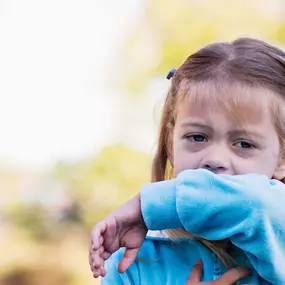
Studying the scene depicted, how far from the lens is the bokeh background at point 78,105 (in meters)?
6.55

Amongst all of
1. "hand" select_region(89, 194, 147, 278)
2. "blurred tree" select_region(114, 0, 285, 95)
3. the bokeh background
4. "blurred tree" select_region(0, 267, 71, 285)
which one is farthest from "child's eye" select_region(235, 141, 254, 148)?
"blurred tree" select_region(0, 267, 71, 285)

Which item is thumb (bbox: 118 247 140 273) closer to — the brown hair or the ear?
the brown hair

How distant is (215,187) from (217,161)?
0.41 ft

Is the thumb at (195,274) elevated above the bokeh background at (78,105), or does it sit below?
below

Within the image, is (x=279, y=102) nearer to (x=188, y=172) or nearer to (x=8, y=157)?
(x=188, y=172)

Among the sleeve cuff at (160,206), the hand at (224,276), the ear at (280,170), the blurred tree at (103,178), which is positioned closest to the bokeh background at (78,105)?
the blurred tree at (103,178)

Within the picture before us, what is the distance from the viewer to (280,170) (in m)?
1.74

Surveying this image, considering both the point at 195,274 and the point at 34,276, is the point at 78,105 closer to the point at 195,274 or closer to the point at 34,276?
the point at 34,276

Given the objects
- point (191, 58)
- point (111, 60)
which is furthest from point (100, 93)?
point (191, 58)

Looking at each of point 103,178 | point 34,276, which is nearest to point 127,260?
point 103,178

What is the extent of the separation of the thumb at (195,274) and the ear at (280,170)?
287 millimetres

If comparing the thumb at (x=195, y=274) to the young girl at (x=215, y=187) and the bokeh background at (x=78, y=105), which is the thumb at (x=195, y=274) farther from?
the bokeh background at (x=78, y=105)

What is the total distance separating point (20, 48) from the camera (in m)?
7.66

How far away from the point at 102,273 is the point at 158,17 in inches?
222
